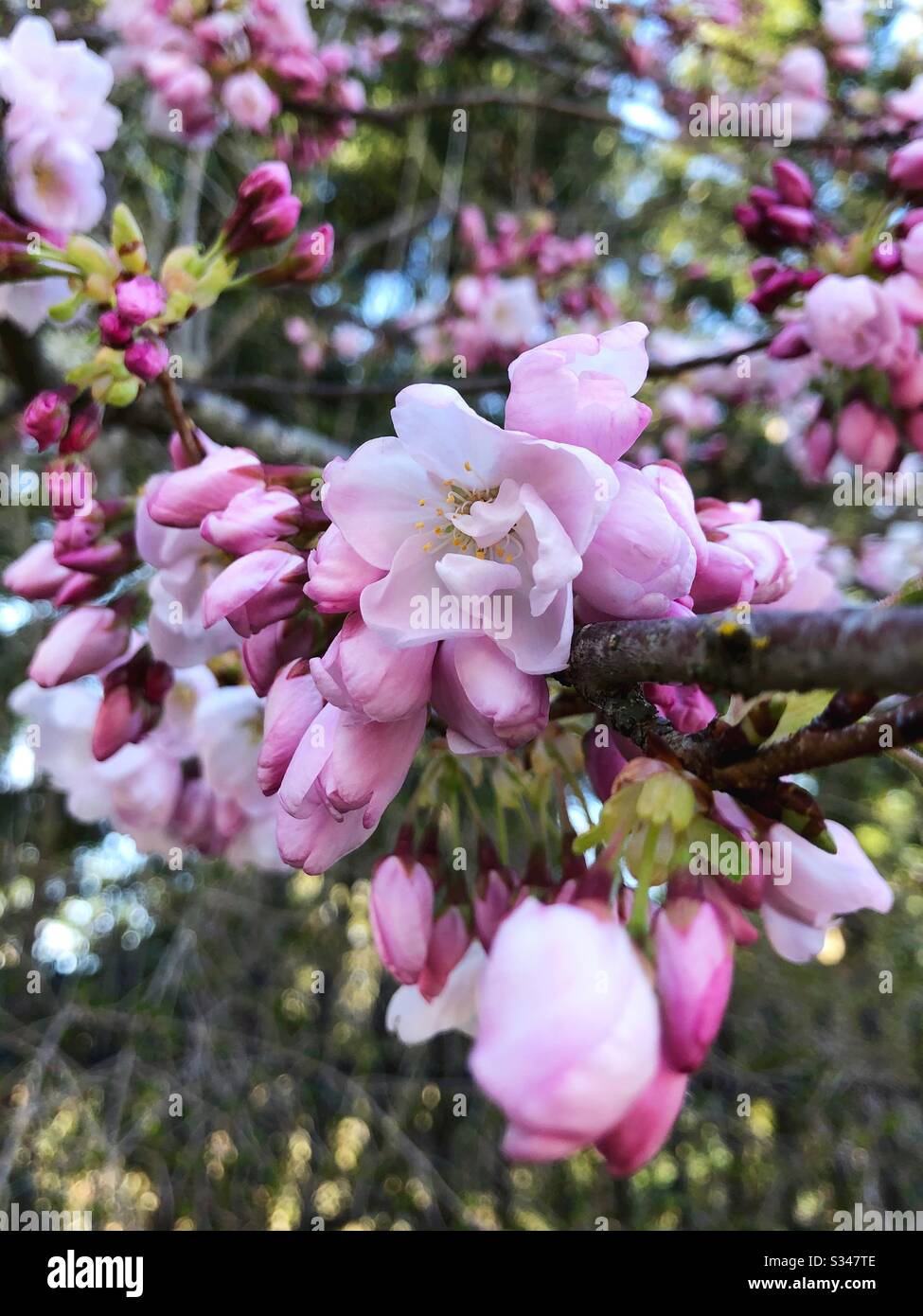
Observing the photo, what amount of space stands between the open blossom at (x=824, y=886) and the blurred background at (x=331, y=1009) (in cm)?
110

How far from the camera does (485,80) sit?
3.68 meters

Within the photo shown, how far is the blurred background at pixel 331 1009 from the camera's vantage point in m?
1.88

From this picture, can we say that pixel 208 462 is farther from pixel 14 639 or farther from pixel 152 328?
pixel 14 639

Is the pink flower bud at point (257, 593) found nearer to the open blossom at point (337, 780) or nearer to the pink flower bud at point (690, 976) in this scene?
the open blossom at point (337, 780)

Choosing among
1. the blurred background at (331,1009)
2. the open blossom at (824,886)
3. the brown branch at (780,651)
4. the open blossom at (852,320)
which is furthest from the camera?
the blurred background at (331,1009)

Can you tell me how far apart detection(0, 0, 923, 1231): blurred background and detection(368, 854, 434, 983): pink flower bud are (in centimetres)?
92

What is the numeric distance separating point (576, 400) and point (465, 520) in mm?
78

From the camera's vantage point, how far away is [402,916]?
0.58 m

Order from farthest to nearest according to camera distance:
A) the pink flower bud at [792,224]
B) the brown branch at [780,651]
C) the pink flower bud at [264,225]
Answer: the pink flower bud at [792,224]
the pink flower bud at [264,225]
the brown branch at [780,651]

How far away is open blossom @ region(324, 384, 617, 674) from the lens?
0.40 metres

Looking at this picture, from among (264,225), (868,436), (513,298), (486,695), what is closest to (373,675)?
(486,695)

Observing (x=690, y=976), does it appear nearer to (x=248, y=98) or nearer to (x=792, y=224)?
(x=792, y=224)

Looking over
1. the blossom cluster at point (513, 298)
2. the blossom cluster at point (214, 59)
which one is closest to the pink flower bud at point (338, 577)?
the blossom cluster at point (214, 59)
